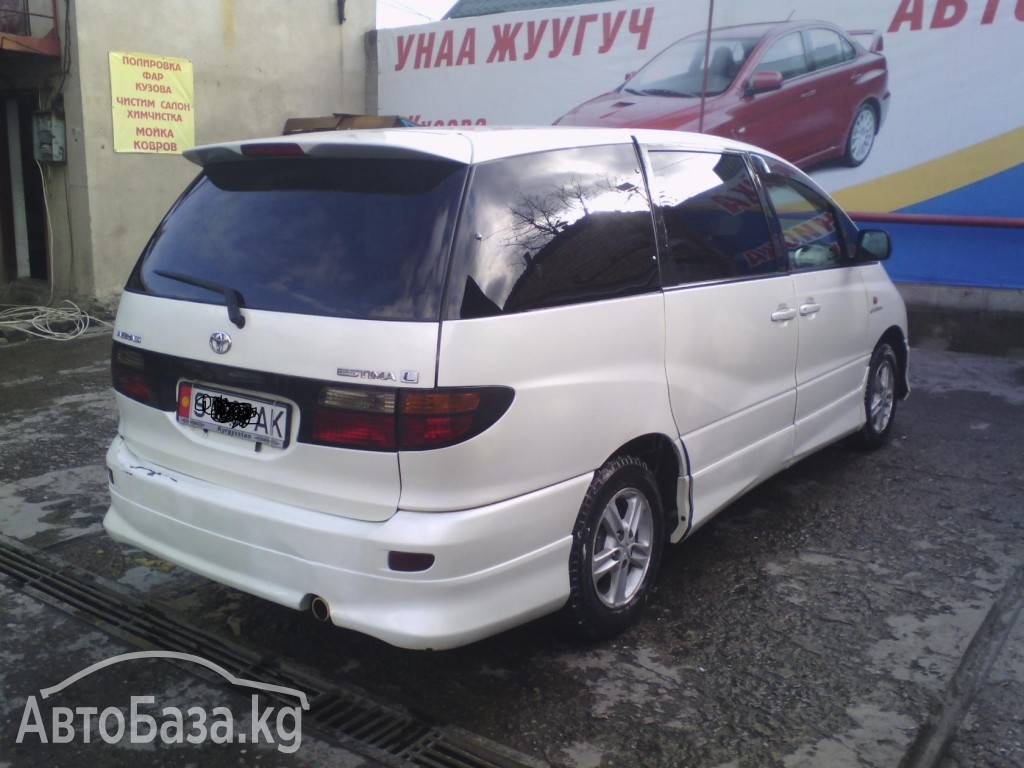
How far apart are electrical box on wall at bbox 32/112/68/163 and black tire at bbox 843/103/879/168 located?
7825mm

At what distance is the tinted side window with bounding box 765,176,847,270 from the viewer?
4617 millimetres

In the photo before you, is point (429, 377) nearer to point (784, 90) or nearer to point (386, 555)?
point (386, 555)

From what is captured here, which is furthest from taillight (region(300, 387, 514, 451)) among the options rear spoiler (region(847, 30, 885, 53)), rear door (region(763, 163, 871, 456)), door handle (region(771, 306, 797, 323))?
rear spoiler (region(847, 30, 885, 53))

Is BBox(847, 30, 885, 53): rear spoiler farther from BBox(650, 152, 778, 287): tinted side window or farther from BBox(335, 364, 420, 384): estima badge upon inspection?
Result: BBox(335, 364, 420, 384): estima badge

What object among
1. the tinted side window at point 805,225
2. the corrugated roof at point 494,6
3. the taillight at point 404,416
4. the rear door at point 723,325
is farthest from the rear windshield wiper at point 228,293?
the corrugated roof at point 494,6

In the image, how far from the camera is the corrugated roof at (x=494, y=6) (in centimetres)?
1139

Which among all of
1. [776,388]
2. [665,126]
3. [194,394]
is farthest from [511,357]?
[665,126]

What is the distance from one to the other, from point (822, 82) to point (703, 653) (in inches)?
291

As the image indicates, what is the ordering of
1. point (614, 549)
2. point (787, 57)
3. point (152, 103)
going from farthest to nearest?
point (152, 103)
point (787, 57)
point (614, 549)

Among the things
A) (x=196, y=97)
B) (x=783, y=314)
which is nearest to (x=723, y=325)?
(x=783, y=314)

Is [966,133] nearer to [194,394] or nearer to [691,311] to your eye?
[691,311]

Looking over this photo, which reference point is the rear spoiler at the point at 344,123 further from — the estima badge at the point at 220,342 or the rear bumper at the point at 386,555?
the rear bumper at the point at 386,555

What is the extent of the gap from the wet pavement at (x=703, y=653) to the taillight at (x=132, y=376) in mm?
914

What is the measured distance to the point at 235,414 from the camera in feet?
9.92
